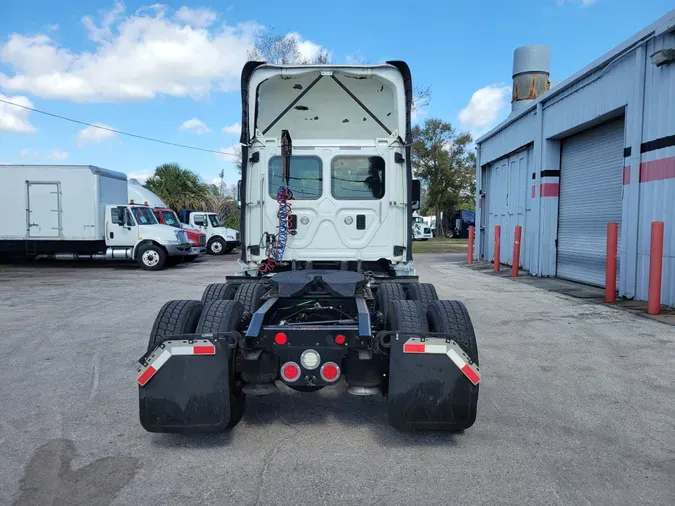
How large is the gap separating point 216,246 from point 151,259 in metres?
7.58

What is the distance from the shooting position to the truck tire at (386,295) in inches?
190

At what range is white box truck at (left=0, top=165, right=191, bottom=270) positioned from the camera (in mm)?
17359

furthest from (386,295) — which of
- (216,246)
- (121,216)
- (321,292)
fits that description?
→ (216,246)

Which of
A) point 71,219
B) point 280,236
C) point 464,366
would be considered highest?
point 71,219

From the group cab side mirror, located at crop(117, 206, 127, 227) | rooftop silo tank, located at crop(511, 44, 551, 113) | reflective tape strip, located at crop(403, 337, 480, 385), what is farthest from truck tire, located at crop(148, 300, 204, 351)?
rooftop silo tank, located at crop(511, 44, 551, 113)

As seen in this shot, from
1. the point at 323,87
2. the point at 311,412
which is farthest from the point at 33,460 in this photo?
the point at 323,87

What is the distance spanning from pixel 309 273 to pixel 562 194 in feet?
37.9

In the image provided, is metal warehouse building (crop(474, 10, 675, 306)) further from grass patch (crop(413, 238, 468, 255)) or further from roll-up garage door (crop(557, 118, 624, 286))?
grass patch (crop(413, 238, 468, 255))

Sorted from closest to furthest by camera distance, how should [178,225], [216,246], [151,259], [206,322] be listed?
[206,322] < [151,259] < [178,225] < [216,246]

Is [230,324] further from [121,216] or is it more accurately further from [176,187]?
[176,187]

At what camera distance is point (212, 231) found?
82.3ft

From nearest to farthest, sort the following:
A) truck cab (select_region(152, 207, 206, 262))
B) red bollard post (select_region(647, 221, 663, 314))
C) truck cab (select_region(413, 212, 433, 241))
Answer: red bollard post (select_region(647, 221, 663, 314)), truck cab (select_region(152, 207, 206, 262)), truck cab (select_region(413, 212, 433, 241))

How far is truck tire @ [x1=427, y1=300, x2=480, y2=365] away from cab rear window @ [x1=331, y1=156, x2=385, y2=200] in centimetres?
273

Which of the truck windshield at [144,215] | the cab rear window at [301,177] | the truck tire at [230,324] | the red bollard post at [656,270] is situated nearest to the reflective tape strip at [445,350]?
the truck tire at [230,324]
